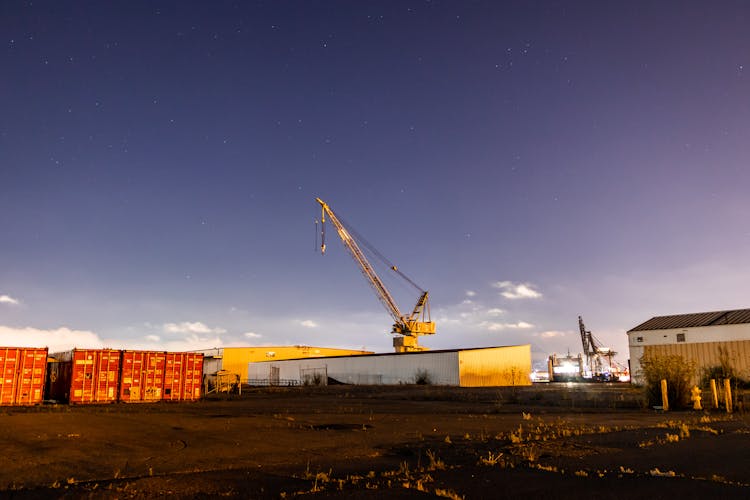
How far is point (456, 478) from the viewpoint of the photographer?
8539mm

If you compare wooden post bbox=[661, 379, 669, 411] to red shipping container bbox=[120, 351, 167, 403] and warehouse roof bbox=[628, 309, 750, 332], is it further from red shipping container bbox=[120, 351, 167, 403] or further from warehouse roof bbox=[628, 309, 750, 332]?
warehouse roof bbox=[628, 309, 750, 332]

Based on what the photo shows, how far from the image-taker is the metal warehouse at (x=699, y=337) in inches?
1928

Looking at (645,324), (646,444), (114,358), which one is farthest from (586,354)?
(646,444)

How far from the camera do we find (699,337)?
171 feet

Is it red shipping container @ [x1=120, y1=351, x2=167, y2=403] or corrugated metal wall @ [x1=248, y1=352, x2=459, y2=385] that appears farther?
corrugated metal wall @ [x1=248, y1=352, x2=459, y2=385]

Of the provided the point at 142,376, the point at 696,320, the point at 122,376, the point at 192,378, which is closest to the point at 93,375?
the point at 122,376

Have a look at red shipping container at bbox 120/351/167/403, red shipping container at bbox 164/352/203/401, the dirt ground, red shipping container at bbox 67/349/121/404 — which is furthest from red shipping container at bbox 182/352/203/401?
the dirt ground

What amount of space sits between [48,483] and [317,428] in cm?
886

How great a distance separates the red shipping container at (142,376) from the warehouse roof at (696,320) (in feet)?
152

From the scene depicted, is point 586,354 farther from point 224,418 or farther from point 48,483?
point 48,483

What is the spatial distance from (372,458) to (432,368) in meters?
45.5

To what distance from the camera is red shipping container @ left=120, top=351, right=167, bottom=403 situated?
31.1 metres

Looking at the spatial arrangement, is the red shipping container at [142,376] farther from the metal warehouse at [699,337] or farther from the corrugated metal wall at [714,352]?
the corrugated metal wall at [714,352]

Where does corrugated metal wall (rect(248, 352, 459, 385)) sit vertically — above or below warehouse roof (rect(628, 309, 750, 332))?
below
